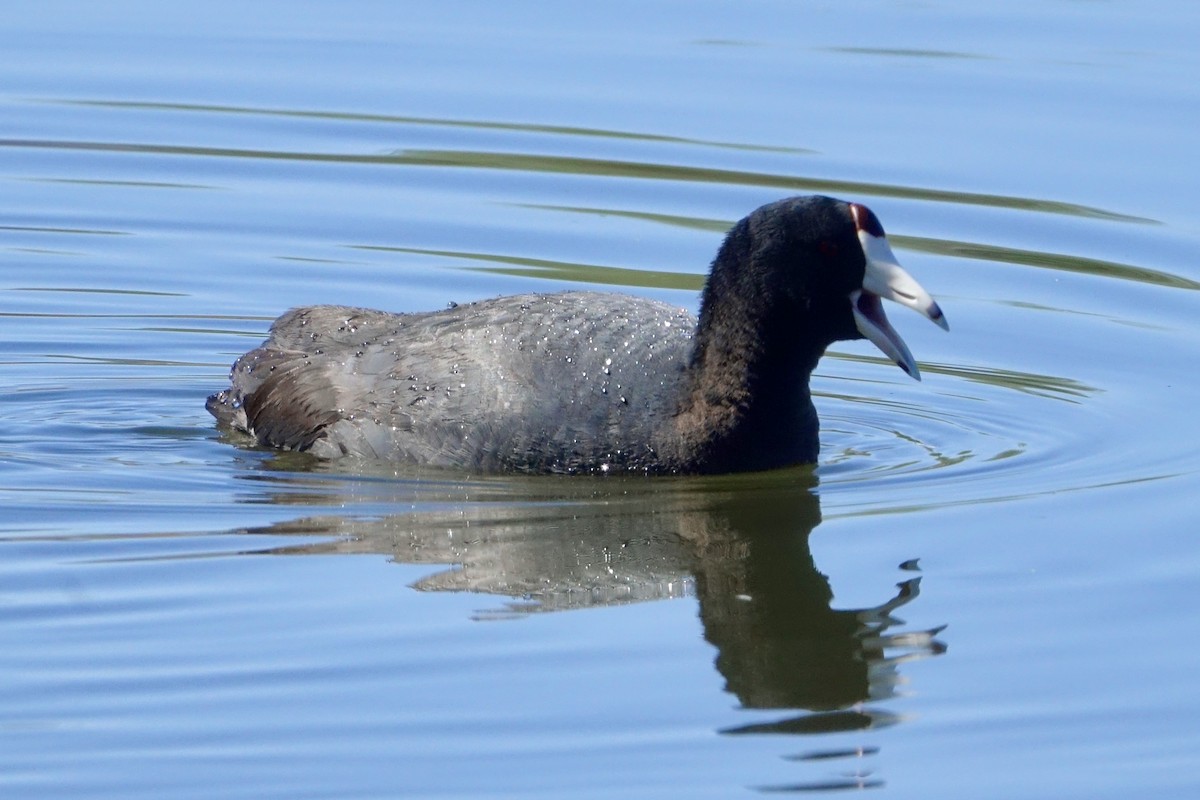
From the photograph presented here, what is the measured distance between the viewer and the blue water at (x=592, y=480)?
6004mm

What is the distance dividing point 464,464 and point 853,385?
95.9 inches

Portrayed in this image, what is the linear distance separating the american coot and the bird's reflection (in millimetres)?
158

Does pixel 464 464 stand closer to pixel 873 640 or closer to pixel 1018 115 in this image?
pixel 873 640

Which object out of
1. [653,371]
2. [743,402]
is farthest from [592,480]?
[743,402]

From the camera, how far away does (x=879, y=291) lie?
846 centimetres

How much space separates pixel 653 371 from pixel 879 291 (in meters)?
0.94

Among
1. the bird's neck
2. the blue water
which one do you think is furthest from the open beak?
the blue water

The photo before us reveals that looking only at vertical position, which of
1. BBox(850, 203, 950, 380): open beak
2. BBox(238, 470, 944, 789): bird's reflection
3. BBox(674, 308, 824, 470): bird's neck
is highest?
BBox(850, 203, 950, 380): open beak

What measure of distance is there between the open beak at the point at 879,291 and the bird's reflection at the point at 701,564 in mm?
615

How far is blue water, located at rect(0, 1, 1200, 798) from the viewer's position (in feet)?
19.7

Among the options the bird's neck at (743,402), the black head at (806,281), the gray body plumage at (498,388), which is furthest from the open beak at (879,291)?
the gray body plumage at (498,388)

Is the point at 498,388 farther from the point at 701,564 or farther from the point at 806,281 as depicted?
the point at 701,564

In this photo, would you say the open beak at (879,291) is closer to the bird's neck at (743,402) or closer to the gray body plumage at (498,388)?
the bird's neck at (743,402)

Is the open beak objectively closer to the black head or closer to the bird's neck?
the black head
